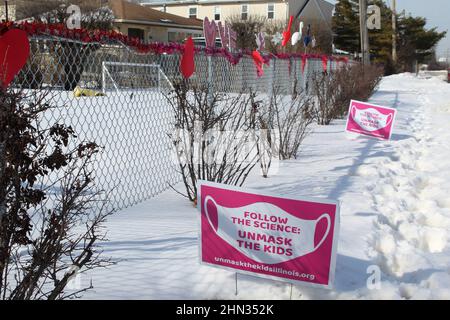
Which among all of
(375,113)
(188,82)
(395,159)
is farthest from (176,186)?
(375,113)

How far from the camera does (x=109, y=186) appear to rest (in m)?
5.09

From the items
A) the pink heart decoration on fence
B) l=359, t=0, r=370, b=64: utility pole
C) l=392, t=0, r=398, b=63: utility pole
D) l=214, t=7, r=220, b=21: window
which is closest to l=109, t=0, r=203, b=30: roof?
l=214, t=7, r=220, b=21: window

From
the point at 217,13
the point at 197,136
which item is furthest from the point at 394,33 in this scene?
the point at 197,136

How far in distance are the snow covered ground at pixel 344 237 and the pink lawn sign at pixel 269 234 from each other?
7.0 inches

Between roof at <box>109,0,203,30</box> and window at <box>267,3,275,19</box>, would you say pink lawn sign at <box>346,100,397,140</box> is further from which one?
window at <box>267,3,275,19</box>

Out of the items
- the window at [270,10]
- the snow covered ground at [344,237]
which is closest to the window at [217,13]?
the window at [270,10]

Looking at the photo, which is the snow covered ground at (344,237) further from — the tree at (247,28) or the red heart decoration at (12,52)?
the tree at (247,28)

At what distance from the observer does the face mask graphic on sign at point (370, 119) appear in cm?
826

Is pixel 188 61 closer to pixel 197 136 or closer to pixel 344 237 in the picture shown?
pixel 197 136

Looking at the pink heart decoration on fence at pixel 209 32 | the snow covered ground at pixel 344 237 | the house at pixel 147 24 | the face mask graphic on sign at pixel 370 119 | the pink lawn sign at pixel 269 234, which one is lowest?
the snow covered ground at pixel 344 237

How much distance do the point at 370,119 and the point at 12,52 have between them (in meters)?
6.82

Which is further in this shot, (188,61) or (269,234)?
(188,61)

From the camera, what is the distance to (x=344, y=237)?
3.73 meters

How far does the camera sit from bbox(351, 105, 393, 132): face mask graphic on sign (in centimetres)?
826
